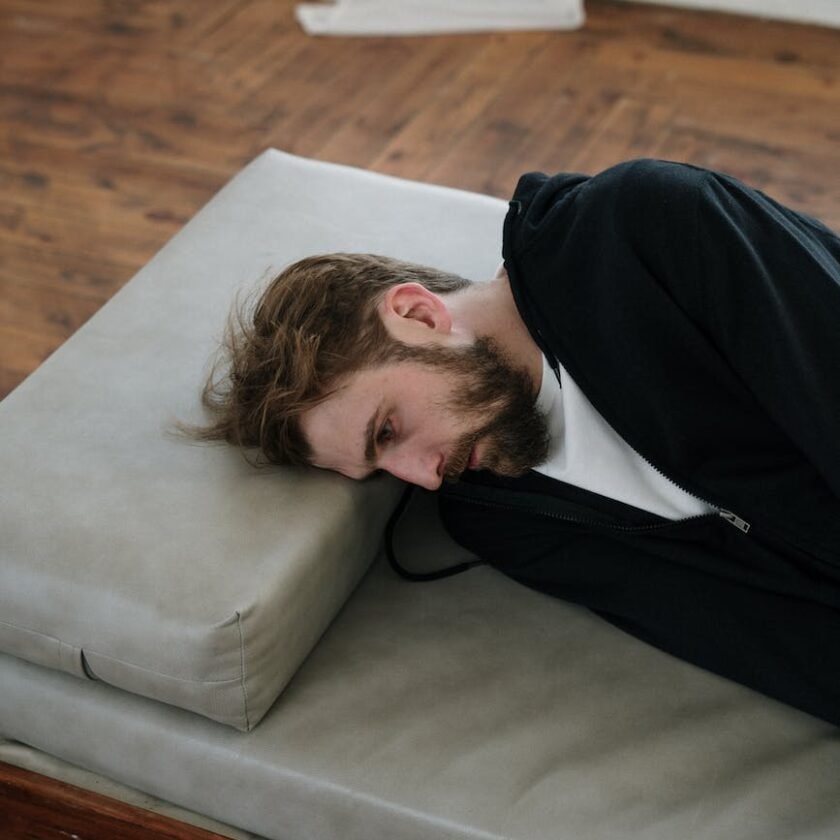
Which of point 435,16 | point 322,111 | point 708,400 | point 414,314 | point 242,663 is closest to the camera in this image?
point 242,663

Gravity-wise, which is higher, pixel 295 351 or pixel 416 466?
pixel 295 351

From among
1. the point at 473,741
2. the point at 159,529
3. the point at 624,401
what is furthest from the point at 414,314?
the point at 473,741

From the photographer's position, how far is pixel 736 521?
139 cm

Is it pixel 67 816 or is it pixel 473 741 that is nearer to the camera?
pixel 473 741

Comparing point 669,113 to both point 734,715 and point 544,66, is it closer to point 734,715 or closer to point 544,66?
point 544,66

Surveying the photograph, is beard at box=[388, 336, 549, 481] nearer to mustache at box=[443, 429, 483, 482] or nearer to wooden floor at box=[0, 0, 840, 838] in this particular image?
mustache at box=[443, 429, 483, 482]

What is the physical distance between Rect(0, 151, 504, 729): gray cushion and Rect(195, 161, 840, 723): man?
0.07 meters

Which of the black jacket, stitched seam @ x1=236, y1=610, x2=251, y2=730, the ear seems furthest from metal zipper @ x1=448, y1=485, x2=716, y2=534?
stitched seam @ x1=236, y1=610, x2=251, y2=730

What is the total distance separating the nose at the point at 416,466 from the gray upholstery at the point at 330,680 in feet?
0.19

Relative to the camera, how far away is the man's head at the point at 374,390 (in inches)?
55.9

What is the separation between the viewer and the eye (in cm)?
143

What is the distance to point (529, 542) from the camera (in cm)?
150

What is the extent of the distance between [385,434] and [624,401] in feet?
0.93

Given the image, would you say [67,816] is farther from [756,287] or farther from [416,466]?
[756,287]
